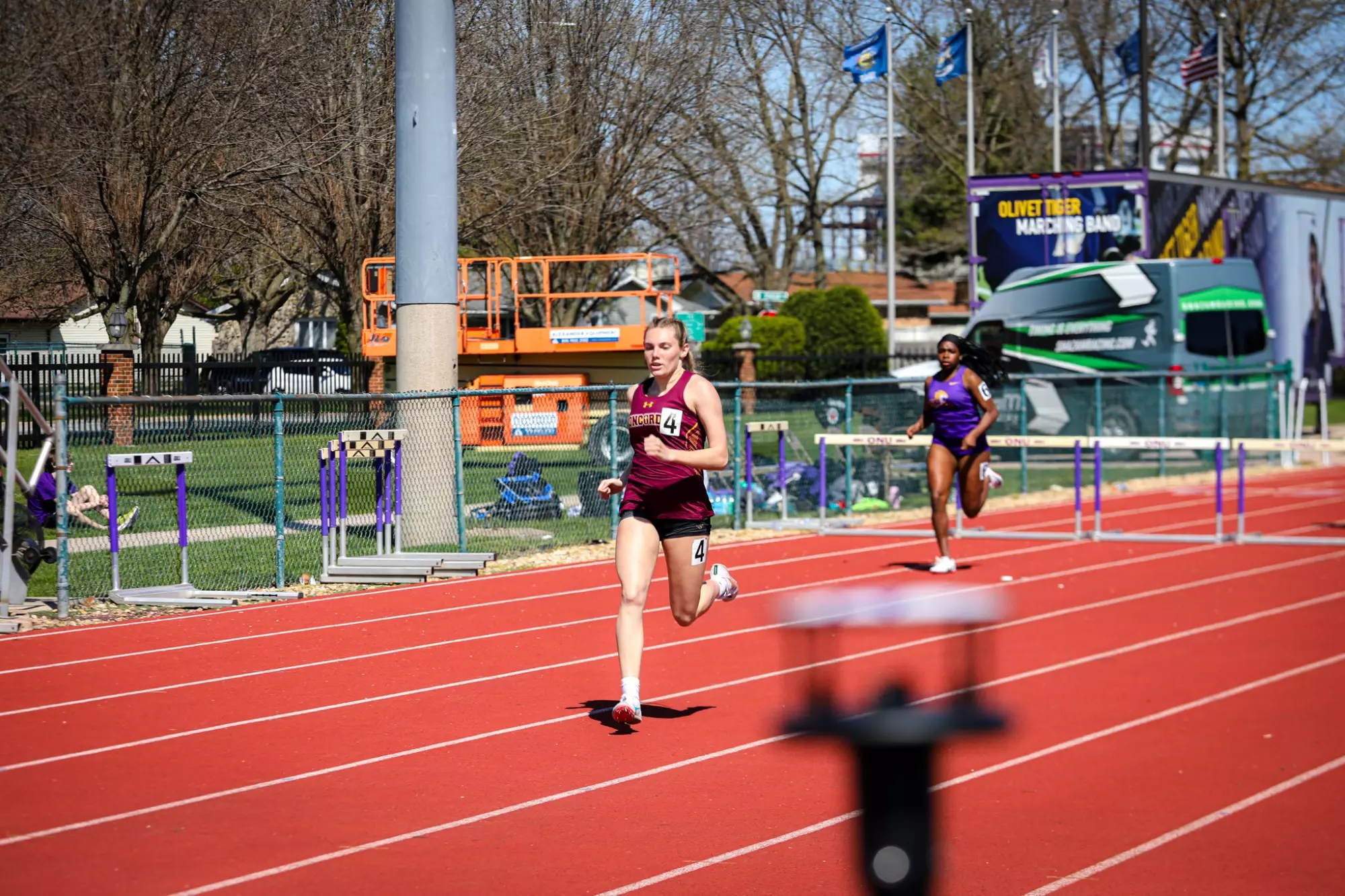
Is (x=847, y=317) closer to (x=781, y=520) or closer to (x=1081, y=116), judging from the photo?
(x=1081, y=116)

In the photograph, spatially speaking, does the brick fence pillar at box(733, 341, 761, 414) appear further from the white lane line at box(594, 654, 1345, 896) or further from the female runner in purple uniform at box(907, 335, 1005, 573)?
the white lane line at box(594, 654, 1345, 896)

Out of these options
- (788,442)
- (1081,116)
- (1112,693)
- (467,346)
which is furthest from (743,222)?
(1112,693)

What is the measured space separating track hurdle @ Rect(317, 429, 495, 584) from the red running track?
0.94m

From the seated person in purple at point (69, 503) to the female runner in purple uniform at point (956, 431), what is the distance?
7.08 metres

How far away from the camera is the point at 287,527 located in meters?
15.2

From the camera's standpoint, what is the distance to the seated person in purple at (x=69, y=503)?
11.8 m

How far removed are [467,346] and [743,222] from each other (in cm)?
→ 2407

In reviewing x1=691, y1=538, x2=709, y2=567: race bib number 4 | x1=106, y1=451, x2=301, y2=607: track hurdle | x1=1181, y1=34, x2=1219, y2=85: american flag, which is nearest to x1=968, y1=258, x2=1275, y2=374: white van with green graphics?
x1=106, y1=451, x2=301, y2=607: track hurdle

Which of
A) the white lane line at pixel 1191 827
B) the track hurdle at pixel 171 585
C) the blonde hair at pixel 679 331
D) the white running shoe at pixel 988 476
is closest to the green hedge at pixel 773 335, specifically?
the white running shoe at pixel 988 476

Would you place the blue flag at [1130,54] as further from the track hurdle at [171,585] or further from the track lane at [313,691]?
the track hurdle at [171,585]

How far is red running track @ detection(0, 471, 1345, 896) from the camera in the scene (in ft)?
17.9

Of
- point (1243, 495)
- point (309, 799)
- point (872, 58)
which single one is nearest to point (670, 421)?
point (309, 799)

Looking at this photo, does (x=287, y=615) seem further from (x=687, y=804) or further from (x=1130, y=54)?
(x=1130, y=54)

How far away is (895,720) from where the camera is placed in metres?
1.74
